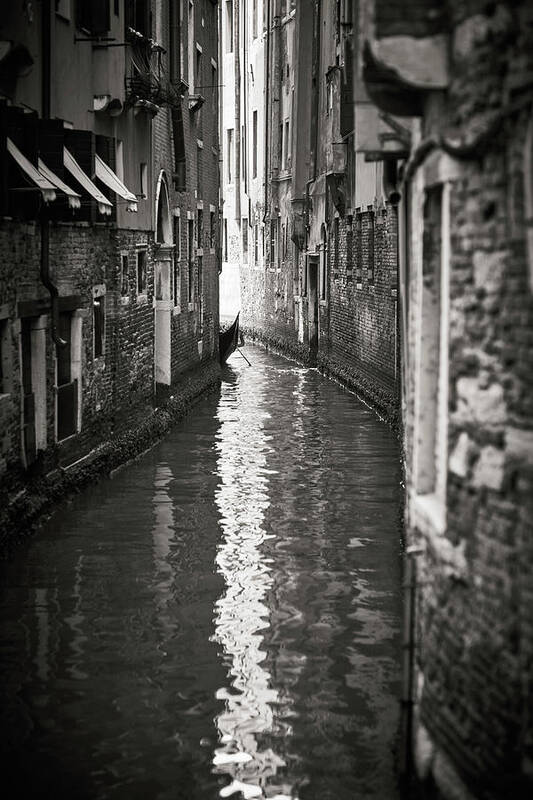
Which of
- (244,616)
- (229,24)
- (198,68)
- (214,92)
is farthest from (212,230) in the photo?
(244,616)

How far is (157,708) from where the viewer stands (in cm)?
739

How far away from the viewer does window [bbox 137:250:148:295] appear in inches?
696

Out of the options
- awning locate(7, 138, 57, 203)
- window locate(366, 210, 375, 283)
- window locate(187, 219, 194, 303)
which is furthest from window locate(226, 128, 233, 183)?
awning locate(7, 138, 57, 203)

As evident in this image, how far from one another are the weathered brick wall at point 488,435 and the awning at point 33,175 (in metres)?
5.73

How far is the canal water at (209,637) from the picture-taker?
21.6ft

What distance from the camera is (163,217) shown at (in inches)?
789

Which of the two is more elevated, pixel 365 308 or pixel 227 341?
pixel 365 308

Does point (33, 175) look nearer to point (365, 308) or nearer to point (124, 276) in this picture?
point (124, 276)

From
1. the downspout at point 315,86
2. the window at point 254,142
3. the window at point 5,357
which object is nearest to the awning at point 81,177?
the window at point 5,357

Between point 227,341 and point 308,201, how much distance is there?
360 centimetres

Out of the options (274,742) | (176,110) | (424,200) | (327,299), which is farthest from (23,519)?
(327,299)

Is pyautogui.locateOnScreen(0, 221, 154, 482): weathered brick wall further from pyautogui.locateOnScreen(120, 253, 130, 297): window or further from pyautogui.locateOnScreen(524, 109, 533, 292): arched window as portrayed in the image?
pyautogui.locateOnScreen(524, 109, 533, 292): arched window

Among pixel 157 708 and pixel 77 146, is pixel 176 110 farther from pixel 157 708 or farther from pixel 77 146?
pixel 157 708

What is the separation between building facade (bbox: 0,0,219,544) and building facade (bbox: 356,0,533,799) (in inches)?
215
